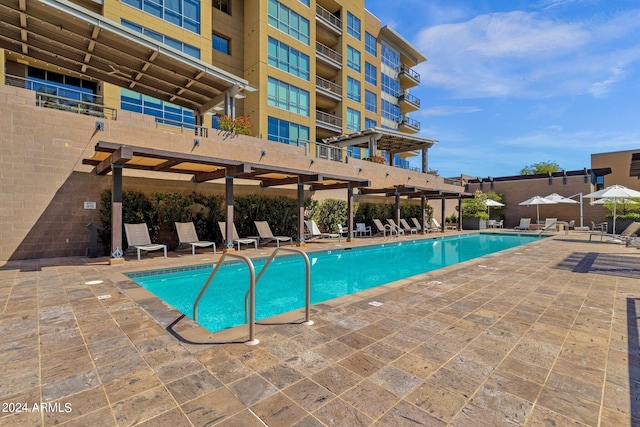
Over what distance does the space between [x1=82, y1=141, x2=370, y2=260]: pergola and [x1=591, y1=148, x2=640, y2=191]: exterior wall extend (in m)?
32.4

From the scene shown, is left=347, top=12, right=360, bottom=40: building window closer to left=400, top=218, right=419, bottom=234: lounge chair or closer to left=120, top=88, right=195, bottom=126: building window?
left=400, top=218, right=419, bottom=234: lounge chair

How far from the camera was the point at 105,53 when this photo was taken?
10.3m

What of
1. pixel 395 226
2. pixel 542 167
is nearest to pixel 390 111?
pixel 395 226

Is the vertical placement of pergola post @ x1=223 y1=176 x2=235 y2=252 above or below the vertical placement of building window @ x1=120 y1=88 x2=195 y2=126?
below

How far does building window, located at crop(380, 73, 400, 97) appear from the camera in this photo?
97.0 ft

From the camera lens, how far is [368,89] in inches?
1075

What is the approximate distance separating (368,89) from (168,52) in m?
20.4

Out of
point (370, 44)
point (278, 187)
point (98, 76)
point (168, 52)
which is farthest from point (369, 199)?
point (370, 44)

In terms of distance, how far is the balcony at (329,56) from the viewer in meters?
22.5

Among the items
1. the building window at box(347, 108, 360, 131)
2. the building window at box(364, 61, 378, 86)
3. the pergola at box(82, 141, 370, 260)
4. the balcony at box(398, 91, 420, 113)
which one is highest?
the building window at box(364, 61, 378, 86)

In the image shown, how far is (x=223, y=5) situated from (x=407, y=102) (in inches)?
774

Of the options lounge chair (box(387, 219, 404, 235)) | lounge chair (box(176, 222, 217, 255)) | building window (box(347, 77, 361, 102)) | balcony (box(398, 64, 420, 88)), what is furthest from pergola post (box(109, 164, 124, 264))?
balcony (box(398, 64, 420, 88))

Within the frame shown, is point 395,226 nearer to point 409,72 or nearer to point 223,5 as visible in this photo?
point 223,5

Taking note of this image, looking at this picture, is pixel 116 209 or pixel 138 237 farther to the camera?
pixel 138 237
